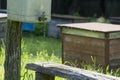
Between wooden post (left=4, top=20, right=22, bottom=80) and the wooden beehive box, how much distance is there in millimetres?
2182

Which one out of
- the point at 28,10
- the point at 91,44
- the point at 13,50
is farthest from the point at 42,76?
the point at 91,44

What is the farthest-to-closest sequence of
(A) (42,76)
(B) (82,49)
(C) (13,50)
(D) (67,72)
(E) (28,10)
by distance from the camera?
1. (B) (82,49)
2. (A) (42,76)
3. (C) (13,50)
4. (D) (67,72)
5. (E) (28,10)

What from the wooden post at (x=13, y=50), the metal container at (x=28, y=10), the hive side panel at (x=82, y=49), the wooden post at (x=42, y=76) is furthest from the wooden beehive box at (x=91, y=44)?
the metal container at (x=28, y=10)

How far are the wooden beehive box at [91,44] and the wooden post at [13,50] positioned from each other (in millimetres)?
2182

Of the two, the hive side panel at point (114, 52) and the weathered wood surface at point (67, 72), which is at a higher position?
the weathered wood surface at point (67, 72)

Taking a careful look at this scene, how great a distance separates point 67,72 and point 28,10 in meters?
0.70

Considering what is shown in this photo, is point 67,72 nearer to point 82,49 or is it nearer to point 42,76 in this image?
point 42,76

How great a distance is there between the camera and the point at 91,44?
5891mm

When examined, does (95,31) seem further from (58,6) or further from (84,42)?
(58,6)

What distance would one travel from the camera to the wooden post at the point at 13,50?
3598mm

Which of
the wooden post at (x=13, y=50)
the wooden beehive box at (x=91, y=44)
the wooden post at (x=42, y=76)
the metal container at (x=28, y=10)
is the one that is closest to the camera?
the metal container at (x=28, y=10)

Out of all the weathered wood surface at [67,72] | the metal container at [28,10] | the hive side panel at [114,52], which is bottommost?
the hive side panel at [114,52]

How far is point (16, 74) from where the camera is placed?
370cm

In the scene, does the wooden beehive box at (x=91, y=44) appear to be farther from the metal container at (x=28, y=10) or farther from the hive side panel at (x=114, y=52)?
the metal container at (x=28, y=10)
